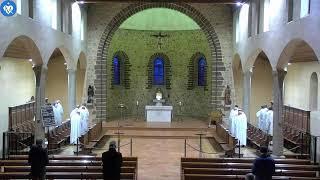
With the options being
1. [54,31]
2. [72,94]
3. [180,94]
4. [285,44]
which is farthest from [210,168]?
[180,94]

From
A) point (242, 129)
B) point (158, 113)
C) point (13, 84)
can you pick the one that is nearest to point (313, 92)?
point (242, 129)

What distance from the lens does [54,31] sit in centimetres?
2106

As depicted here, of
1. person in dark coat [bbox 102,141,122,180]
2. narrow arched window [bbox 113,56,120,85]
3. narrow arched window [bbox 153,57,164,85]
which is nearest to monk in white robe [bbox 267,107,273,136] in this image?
person in dark coat [bbox 102,141,122,180]

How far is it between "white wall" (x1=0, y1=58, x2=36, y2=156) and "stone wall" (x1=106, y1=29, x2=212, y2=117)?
9.69 m

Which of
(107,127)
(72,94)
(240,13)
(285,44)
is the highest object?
(240,13)

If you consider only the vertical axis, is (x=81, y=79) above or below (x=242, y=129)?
above

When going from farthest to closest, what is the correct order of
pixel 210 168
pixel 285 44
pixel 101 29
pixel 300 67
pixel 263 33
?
pixel 101 29, pixel 300 67, pixel 263 33, pixel 285 44, pixel 210 168

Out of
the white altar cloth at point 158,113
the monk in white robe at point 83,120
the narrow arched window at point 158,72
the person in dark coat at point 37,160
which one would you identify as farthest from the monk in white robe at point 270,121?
the narrow arched window at point 158,72

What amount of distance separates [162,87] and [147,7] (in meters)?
7.44

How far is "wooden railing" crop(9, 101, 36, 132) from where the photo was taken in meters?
20.5

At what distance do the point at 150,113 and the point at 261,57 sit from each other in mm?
7821

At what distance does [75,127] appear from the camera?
21.8 m

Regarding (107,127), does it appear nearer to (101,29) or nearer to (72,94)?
(72,94)

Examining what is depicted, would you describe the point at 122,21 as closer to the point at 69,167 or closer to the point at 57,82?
the point at 57,82
